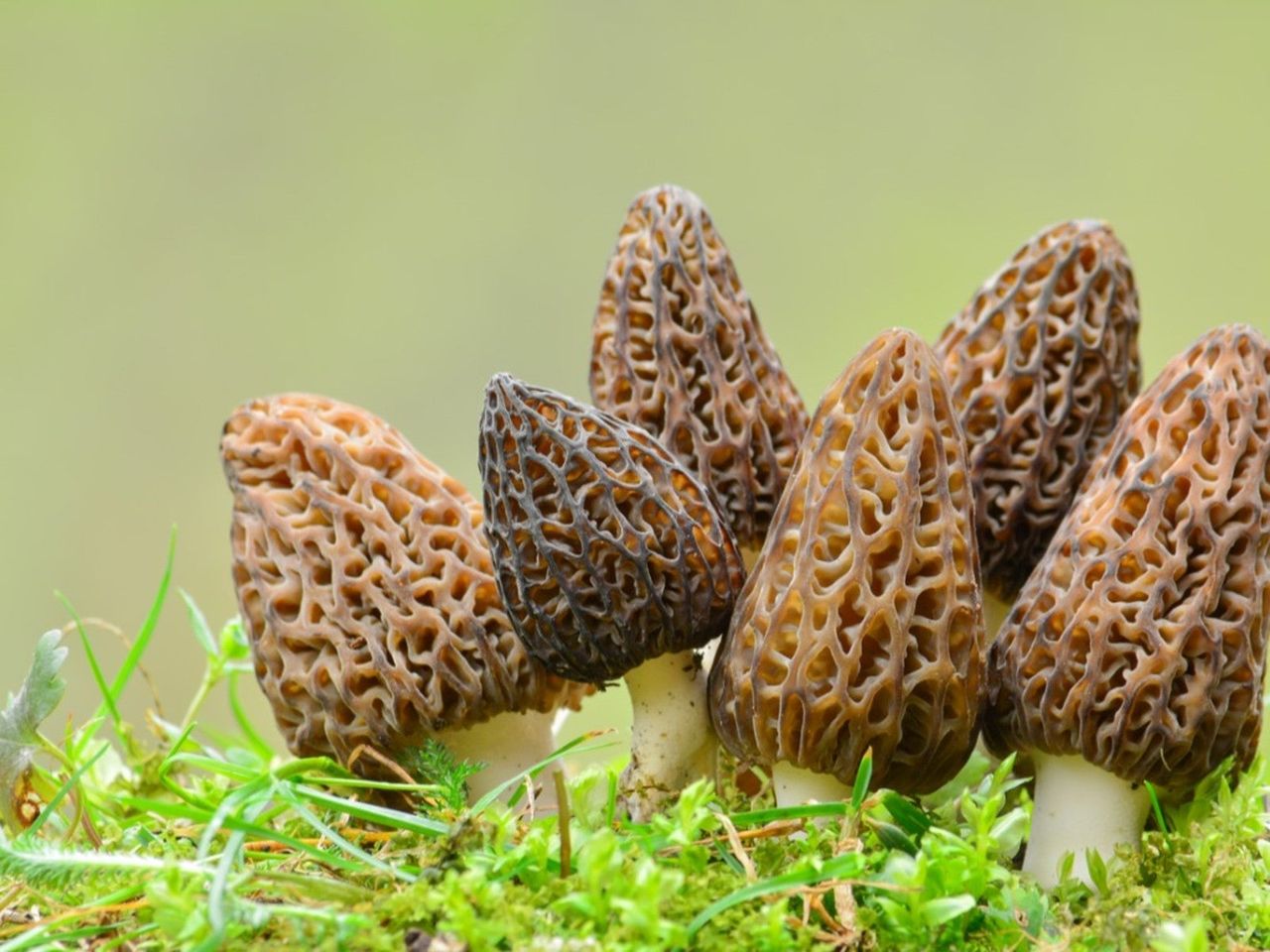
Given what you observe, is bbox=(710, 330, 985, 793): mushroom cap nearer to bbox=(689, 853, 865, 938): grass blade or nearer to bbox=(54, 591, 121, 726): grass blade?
bbox=(689, 853, 865, 938): grass blade

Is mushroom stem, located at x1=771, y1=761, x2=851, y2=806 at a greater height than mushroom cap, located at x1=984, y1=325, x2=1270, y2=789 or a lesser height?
lesser

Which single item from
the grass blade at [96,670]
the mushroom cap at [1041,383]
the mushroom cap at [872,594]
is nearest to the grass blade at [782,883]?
the mushroom cap at [872,594]

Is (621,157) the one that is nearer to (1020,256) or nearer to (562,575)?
(1020,256)

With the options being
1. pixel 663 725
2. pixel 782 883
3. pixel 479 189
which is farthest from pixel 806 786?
pixel 479 189

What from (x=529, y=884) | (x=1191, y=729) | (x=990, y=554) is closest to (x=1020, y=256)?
(x=990, y=554)

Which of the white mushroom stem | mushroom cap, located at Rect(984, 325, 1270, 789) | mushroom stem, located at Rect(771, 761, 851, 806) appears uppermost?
mushroom cap, located at Rect(984, 325, 1270, 789)

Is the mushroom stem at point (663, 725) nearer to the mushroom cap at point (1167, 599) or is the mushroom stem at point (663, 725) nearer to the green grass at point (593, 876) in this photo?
the green grass at point (593, 876)

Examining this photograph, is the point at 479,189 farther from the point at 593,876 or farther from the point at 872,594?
the point at 593,876

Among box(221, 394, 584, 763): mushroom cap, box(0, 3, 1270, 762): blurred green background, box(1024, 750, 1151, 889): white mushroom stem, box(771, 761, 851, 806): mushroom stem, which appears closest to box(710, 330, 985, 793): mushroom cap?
box(771, 761, 851, 806): mushroom stem
